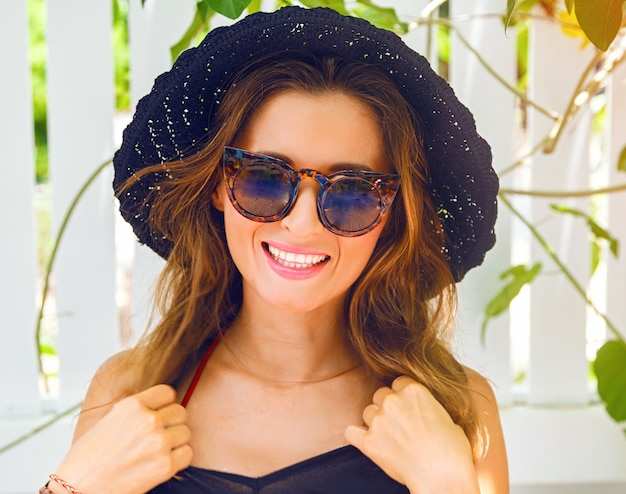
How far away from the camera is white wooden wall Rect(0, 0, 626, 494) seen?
2.22 m

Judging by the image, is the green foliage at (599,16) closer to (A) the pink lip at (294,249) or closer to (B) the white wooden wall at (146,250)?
(A) the pink lip at (294,249)

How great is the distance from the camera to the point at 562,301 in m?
2.37

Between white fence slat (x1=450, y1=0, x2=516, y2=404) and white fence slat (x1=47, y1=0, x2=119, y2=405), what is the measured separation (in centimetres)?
88

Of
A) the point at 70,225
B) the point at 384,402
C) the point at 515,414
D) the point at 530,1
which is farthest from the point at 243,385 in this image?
the point at 530,1

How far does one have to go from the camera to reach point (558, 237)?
235 cm

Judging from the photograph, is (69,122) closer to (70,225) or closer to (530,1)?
(70,225)

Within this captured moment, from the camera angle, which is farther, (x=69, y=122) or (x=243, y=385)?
(x=69, y=122)

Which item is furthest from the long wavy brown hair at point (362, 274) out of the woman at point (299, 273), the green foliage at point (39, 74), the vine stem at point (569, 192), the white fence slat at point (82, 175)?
the green foliage at point (39, 74)

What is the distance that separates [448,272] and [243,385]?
0.43 metres

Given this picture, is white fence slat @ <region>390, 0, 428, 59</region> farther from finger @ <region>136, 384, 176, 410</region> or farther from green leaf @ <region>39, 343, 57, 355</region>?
green leaf @ <region>39, 343, 57, 355</region>

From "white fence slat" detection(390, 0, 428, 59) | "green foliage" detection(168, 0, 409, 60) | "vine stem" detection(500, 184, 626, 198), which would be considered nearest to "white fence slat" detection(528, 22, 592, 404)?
"vine stem" detection(500, 184, 626, 198)

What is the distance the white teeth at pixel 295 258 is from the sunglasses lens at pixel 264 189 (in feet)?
0.27

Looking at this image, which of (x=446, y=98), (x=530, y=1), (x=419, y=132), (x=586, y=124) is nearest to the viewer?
(x=446, y=98)

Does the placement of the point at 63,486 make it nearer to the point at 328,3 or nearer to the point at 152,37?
the point at 328,3
